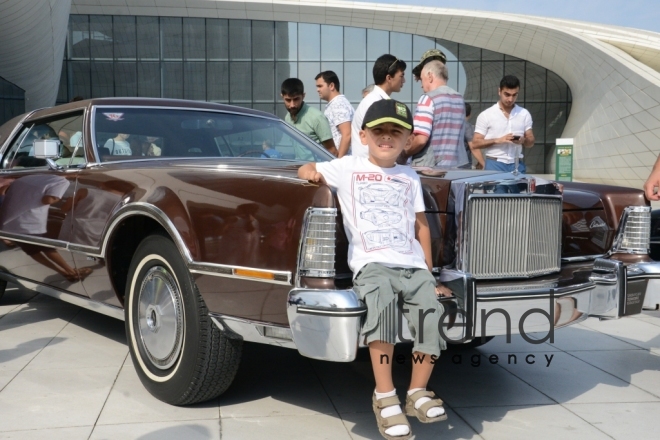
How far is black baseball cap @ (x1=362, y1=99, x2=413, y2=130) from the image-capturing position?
3.25 meters

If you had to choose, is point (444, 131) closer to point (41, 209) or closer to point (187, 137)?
point (187, 137)

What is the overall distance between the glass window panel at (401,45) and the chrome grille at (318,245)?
4079cm

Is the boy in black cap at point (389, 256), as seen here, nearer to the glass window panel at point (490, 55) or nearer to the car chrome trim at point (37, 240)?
the car chrome trim at point (37, 240)

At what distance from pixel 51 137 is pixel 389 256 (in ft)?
10.4

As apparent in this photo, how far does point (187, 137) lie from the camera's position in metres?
4.60

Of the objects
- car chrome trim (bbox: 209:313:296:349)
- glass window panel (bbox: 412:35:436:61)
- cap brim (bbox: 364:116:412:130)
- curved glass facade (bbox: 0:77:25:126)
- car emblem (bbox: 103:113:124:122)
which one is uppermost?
glass window panel (bbox: 412:35:436:61)

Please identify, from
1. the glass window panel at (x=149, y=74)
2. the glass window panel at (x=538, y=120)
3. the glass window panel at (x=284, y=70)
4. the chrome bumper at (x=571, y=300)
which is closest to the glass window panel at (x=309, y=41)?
the glass window panel at (x=284, y=70)

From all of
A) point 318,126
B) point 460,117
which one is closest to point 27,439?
point 460,117

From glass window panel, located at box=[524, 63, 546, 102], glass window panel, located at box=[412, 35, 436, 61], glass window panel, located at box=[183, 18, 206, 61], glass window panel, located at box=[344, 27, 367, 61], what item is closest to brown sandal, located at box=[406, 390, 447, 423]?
glass window panel, located at box=[344, 27, 367, 61]

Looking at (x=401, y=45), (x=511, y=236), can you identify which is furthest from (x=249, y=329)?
(x=401, y=45)

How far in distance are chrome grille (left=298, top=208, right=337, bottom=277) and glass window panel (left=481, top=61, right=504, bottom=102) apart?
41829 mm

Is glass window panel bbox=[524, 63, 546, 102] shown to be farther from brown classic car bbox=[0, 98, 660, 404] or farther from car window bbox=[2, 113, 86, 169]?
brown classic car bbox=[0, 98, 660, 404]

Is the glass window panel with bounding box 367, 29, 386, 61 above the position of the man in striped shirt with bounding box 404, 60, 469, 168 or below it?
above

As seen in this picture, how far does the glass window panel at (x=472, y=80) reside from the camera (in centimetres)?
4284
